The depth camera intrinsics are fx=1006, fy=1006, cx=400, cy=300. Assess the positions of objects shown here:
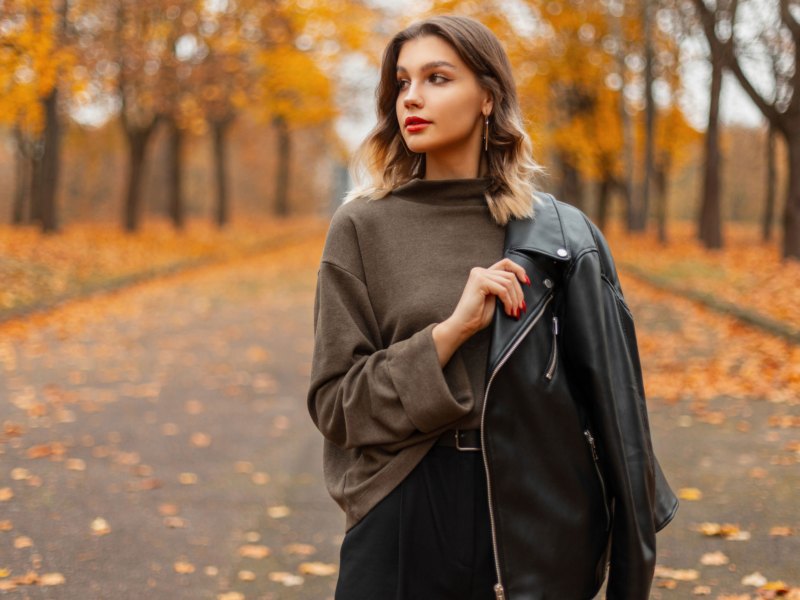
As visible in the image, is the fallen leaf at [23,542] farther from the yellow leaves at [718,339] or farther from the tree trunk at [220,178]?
the tree trunk at [220,178]

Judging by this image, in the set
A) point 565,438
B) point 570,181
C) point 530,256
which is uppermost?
point 570,181

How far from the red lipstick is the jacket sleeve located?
1.67 feet

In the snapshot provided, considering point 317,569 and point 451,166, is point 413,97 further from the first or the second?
point 317,569

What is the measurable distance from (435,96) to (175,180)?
2905 cm

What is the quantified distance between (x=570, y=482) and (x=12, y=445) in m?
6.05

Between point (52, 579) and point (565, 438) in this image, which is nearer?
point (565, 438)

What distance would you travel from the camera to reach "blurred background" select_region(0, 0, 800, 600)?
5.45m

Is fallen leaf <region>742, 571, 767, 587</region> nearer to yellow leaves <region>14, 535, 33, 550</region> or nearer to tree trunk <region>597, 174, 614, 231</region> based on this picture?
yellow leaves <region>14, 535, 33, 550</region>

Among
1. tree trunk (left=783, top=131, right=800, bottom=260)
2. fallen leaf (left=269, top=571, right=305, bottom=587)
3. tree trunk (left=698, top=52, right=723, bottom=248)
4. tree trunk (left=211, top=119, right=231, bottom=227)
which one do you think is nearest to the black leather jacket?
fallen leaf (left=269, top=571, right=305, bottom=587)

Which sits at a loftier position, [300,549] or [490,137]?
[490,137]

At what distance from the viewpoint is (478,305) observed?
223 cm

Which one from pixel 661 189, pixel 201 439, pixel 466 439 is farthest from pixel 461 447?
pixel 661 189

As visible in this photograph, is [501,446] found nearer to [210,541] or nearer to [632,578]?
[632,578]

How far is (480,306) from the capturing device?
2.23 meters
